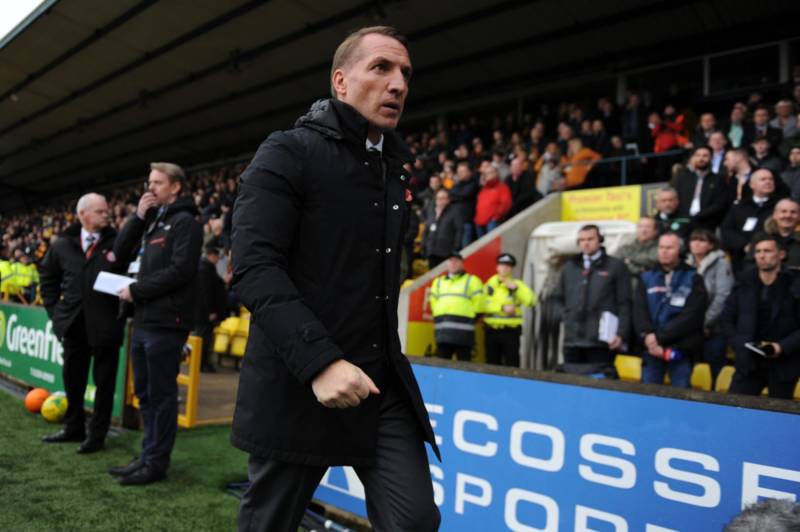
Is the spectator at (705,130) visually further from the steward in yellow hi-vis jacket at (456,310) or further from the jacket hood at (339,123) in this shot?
the jacket hood at (339,123)

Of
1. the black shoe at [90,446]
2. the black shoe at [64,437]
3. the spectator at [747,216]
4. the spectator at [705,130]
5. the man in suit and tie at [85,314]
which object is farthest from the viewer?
the spectator at [705,130]

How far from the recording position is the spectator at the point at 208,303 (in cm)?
899

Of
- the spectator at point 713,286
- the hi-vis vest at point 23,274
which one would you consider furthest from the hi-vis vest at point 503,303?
the hi-vis vest at point 23,274

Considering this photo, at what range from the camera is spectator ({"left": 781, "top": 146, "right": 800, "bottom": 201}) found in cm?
666

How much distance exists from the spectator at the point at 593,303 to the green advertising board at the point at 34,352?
13.6 ft

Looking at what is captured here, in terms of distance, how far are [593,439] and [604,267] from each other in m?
3.30

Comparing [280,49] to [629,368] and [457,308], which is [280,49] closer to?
[457,308]

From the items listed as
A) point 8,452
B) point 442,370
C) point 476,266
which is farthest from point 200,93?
point 442,370

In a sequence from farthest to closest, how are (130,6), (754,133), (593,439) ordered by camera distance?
(130,6) < (754,133) < (593,439)

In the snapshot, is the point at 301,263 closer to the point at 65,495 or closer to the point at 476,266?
the point at 65,495

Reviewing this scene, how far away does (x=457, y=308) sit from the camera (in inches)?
294

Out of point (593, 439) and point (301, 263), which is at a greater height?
point (301, 263)

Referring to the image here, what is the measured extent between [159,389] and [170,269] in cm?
80

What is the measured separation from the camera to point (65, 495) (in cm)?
368
